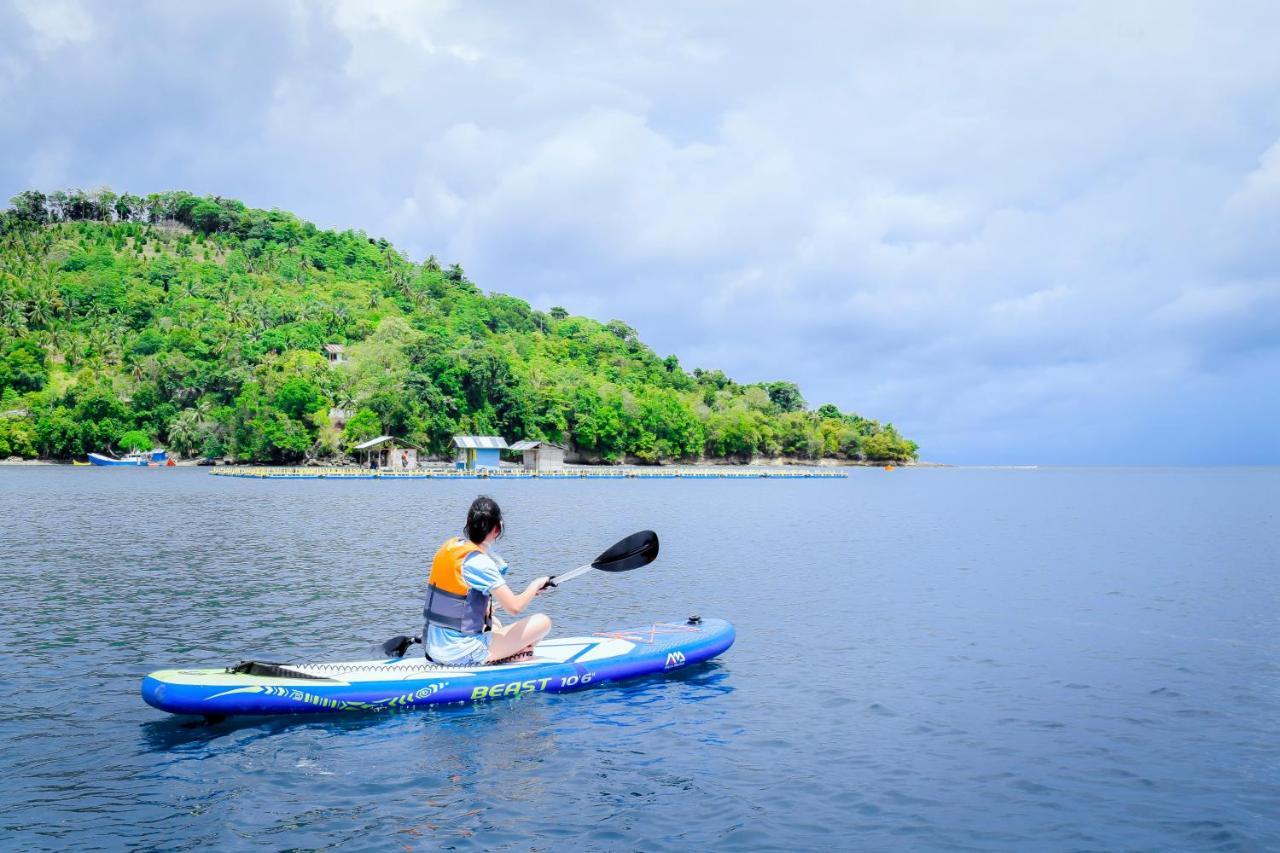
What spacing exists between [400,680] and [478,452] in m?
77.5

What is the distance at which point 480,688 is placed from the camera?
407 inches

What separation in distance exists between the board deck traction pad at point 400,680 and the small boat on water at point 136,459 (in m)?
99.1

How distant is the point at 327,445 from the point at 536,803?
287ft

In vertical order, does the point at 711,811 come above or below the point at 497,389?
below

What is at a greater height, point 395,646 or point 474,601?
point 474,601

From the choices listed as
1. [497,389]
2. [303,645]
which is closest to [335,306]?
[497,389]

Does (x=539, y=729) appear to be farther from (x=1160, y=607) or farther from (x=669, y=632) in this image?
(x=1160, y=607)

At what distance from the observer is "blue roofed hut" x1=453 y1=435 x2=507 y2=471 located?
85.4 meters

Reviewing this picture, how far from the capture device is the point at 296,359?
99.8 metres

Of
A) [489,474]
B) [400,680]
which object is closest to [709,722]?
[400,680]

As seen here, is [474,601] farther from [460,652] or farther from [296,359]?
[296,359]

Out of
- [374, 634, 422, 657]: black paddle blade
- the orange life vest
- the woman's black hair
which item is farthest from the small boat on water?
the woman's black hair

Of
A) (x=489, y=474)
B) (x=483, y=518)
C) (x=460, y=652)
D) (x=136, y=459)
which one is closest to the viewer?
(x=483, y=518)

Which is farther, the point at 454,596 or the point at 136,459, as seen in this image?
the point at 136,459
